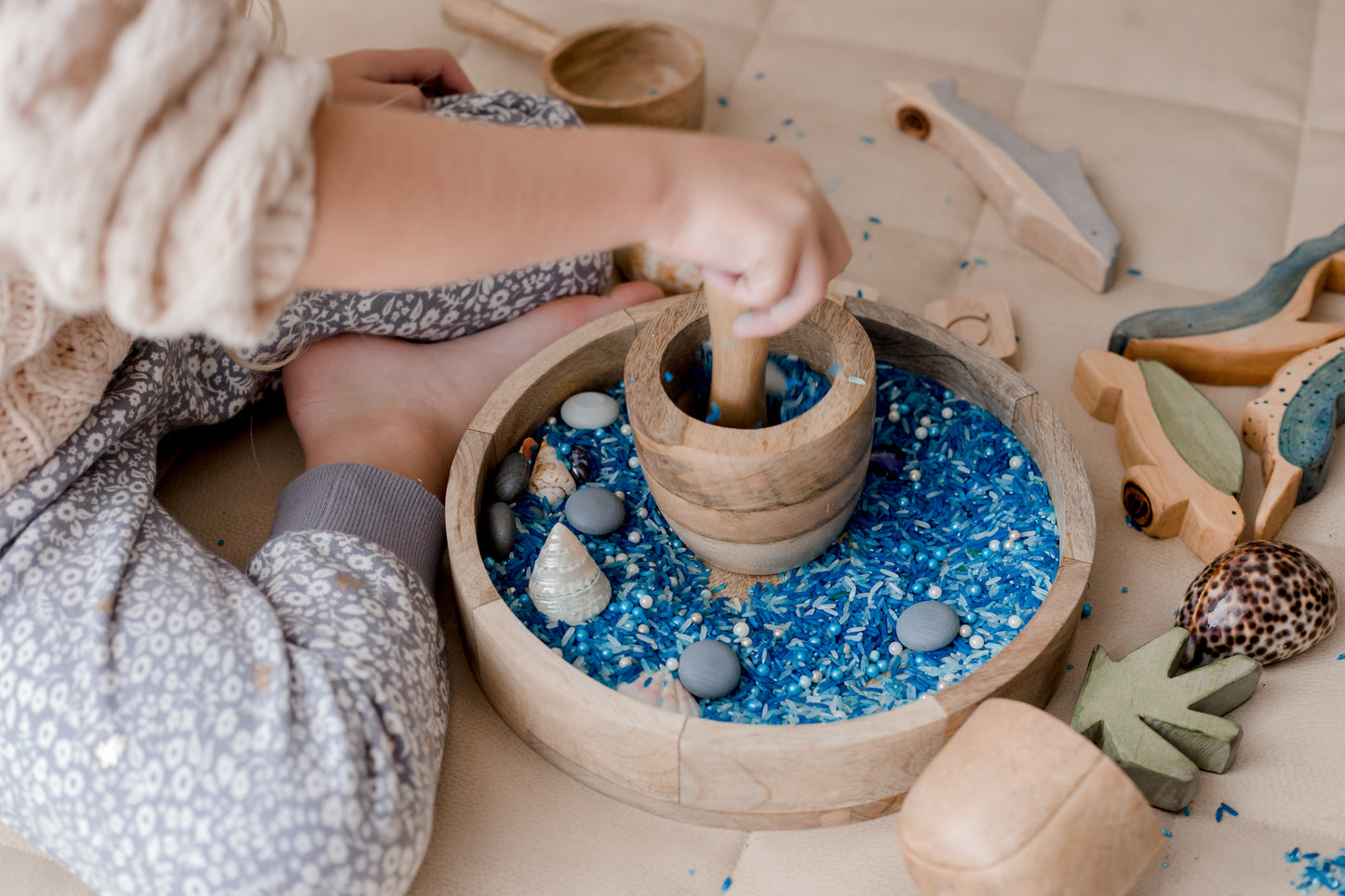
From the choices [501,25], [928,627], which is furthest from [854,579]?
[501,25]

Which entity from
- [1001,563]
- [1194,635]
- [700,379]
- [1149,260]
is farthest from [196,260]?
[1149,260]

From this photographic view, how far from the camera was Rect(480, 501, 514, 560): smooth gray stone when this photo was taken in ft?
3.51

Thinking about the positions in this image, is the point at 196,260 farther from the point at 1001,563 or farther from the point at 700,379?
the point at 1001,563

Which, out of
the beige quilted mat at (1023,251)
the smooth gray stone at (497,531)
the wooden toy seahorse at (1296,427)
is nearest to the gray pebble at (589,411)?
the smooth gray stone at (497,531)

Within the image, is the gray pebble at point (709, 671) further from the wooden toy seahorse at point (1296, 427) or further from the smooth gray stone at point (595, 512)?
the wooden toy seahorse at point (1296, 427)

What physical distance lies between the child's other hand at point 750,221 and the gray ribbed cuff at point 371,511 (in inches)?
16.0

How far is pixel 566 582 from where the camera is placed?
994mm

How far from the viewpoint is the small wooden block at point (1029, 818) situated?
0.77 meters

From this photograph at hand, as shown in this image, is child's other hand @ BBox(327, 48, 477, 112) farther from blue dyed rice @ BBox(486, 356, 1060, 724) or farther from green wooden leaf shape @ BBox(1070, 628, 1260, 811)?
green wooden leaf shape @ BBox(1070, 628, 1260, 811)

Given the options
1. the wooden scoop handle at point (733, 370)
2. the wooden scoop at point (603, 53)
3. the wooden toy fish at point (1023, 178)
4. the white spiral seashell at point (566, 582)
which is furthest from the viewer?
the wooden scoop at point (603, 53)

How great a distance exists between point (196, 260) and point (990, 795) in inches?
24.0

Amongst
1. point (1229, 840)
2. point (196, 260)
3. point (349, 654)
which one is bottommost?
point (1229, 840)

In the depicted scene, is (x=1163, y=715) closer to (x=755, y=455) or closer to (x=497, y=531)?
(x=755, y=455)

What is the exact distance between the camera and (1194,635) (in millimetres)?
991
